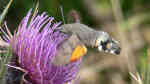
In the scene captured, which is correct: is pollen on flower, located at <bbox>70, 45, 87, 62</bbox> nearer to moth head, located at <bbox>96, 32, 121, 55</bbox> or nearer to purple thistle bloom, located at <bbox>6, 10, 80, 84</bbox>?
moth head, located at <bbox>96, 32, 121, 55</bbox>

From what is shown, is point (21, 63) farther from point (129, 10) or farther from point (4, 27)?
point (129, 10)

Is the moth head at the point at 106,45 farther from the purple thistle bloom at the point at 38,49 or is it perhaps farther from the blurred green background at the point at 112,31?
the blurred green background at the point at 112,31

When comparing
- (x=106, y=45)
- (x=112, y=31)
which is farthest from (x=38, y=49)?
(x=112, y=31)

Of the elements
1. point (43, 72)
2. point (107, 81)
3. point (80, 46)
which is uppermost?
point (80, 46)

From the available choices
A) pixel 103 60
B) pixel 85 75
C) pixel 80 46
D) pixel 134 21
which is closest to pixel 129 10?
pixel 134 21

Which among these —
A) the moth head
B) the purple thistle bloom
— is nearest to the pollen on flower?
the moth head

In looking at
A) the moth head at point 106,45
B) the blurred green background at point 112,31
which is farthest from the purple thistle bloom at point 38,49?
the blurred green background at point 112,31

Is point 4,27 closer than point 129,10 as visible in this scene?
Yes
